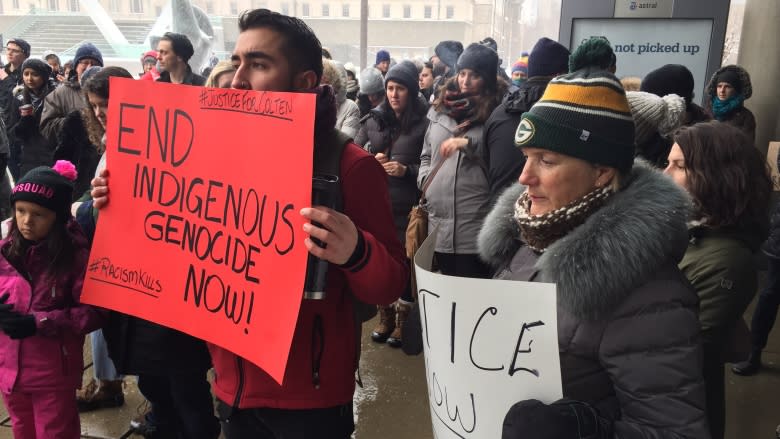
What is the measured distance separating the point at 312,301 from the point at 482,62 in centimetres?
245

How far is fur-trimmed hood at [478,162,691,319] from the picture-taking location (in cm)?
117

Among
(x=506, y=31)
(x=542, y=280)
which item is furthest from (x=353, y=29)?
(x=542, y=280)

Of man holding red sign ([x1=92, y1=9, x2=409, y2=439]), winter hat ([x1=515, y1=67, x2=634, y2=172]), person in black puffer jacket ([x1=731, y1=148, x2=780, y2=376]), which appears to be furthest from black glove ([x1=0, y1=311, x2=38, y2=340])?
person in black puffer jacket ([x1=731, y1=148, x2=780, y2=376])

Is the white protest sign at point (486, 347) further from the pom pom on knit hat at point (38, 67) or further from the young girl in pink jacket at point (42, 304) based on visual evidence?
the pom pom on knit hat at point (38, 67)

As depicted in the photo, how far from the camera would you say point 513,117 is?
3156 mm

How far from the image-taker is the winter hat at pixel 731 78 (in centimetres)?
494

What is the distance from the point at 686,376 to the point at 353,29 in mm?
64208

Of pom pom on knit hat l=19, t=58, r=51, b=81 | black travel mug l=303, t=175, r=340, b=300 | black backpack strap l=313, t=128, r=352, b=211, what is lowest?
black travel mug l=303, t=175, r=340, b=300

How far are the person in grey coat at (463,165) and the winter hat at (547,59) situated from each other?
31 cm

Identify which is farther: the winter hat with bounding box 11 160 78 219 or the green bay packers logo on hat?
the winter hat with bounding box 11 160 78 219

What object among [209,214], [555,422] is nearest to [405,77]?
[209,214]

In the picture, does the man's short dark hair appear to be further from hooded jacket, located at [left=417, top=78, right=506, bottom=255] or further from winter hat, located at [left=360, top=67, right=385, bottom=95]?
winter hat, located at [left=360, top=67, right=385, bottom=95]

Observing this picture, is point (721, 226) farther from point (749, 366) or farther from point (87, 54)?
point (87, 54)

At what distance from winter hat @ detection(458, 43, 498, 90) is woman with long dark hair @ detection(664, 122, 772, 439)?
171cm
